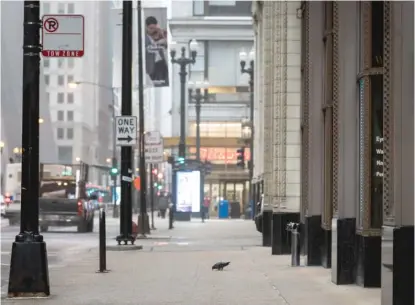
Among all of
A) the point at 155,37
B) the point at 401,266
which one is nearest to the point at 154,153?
the point at 155,37

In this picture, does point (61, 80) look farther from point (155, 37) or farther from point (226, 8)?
point (155, 37)

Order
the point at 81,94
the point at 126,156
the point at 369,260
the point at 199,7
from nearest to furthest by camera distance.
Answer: the point at 369,260
the point at 126,156
the point at 199,7
the point at 81,94

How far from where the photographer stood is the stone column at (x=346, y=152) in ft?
40.3

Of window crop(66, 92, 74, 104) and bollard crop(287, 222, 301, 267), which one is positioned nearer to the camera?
bollard crop(287, 222, 301, 267)

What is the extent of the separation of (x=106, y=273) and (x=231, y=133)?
62.1 m

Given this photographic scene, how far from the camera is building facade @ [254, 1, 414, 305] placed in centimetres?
815

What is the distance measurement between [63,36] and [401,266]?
6.19 metres

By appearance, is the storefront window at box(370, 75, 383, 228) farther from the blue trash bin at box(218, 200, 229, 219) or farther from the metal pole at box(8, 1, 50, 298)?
the blue trash bin at box(218, 200, 229, 219)

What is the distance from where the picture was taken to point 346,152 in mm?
12461

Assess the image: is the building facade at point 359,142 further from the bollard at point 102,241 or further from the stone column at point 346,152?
the bollard at point 102,241

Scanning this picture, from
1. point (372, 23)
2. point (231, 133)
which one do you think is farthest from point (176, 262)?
point (231, 133)

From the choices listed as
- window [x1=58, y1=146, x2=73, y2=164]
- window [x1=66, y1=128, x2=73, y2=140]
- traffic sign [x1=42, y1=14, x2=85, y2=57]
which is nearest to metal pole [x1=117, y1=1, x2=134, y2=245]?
traffic sign [x1=42, y1=14, x2=85, y2=57]

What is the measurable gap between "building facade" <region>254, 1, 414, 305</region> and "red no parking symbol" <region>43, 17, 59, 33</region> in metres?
4.35

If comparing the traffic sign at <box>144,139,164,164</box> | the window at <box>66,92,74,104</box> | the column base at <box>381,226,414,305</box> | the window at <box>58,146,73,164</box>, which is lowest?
the window at <box>58,146,73,164</box>
